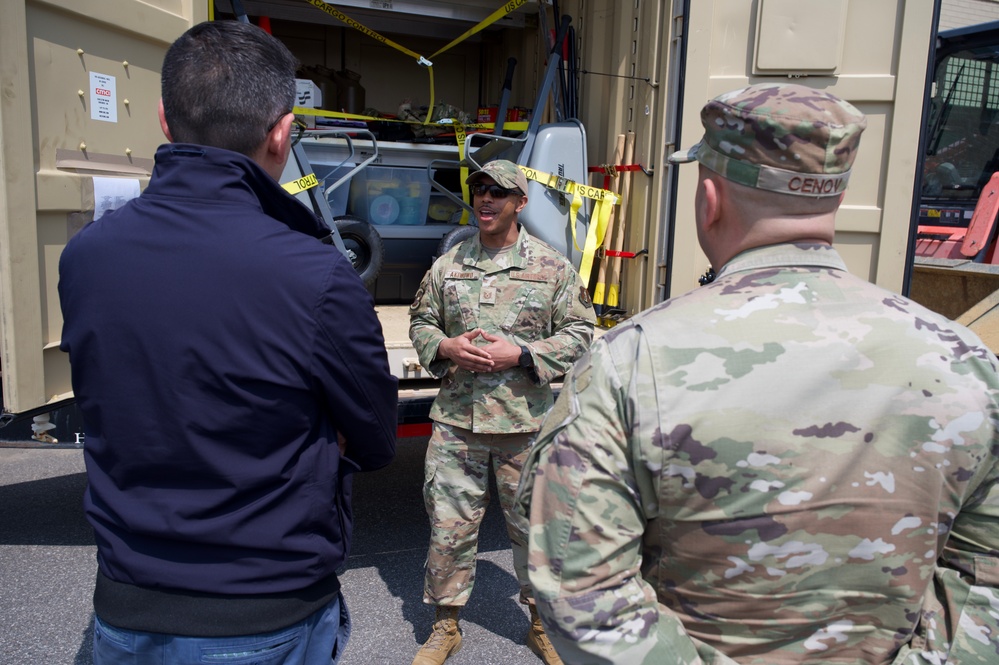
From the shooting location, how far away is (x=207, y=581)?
3.87 ft

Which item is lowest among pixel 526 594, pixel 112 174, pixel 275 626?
pixel 526 594

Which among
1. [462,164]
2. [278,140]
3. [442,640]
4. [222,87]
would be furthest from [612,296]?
[222,87]

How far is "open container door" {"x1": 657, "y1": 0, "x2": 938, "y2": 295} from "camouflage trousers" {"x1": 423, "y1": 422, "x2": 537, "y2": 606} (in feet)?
4.89

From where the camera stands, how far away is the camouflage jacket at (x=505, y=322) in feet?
9.12

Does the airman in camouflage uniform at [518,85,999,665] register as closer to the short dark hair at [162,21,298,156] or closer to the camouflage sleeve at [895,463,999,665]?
the camouflage sleeve at [895,463,999,665]

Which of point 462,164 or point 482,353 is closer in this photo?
point 482,353

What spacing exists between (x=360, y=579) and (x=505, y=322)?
1367mm

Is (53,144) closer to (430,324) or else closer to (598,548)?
(430,324)

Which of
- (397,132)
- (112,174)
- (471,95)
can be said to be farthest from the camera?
(471,95)

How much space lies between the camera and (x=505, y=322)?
112 inches

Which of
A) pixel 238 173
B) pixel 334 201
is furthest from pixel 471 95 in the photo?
pixel 238 173

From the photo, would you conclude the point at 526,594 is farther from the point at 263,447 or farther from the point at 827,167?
the point at 827,167

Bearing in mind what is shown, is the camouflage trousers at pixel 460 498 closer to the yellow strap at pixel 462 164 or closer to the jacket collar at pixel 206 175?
the jacket collar at pixel 206 175

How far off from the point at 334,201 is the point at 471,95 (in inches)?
75.3
